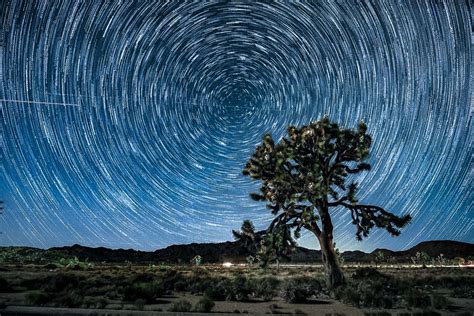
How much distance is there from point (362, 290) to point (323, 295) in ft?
9.08

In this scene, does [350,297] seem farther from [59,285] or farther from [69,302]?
[59,285]

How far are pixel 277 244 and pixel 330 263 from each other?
11.2ft

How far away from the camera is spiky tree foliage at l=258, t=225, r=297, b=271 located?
76.6 feet

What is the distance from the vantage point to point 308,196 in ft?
72.9

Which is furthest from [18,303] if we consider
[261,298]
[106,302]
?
[261,298]

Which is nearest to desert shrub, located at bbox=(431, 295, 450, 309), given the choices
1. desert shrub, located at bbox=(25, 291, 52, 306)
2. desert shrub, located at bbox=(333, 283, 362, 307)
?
desert shrub, located at bbox=(333, 283, 362, 307)

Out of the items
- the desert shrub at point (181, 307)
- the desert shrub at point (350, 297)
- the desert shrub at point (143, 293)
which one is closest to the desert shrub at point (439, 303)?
the desert shrub at point (350, 297)

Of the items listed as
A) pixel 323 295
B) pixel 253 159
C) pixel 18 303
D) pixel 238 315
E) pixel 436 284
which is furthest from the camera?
pixel 436 284

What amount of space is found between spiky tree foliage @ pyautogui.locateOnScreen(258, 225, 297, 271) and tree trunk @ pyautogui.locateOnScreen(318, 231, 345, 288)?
189cm

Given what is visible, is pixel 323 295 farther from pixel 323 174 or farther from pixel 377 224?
pixel 323 174

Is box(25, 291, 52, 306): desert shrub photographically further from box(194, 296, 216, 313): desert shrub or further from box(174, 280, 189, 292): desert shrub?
box(174, 280, 189, 292): desert shrub

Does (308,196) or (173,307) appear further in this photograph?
(308,196)

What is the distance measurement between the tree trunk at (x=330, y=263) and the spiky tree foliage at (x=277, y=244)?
1.89m

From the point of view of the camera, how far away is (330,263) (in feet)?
72.9
